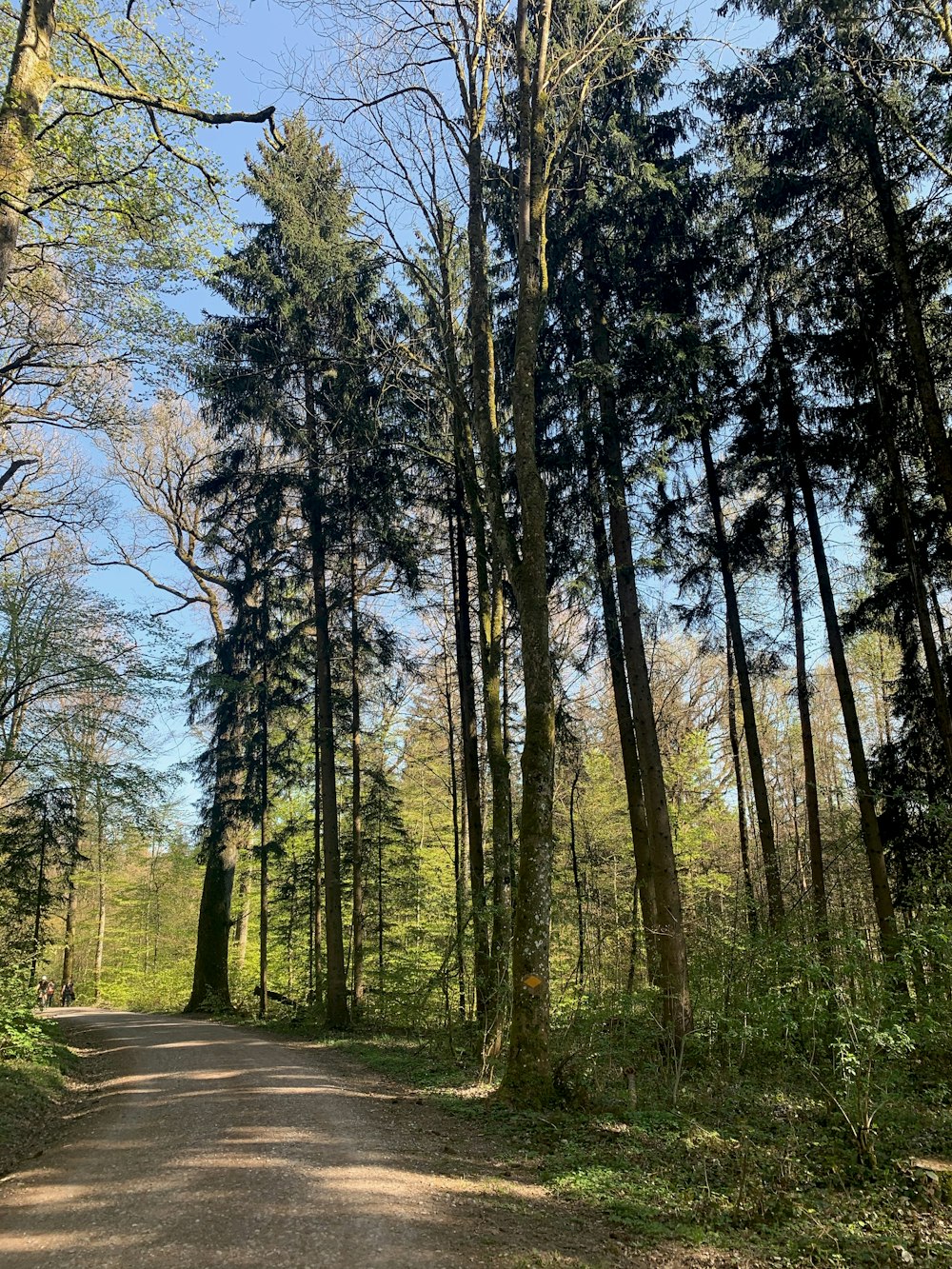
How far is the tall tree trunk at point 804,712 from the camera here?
10742 mm

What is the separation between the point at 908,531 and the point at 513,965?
7807mm

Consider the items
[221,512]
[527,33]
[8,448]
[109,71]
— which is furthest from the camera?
[221,512]

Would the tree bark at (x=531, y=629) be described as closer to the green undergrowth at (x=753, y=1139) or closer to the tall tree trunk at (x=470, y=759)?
the green undergrowth at (x=753, y=1139)

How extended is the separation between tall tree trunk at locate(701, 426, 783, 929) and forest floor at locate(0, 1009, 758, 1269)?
569cm

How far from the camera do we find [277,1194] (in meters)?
4.69

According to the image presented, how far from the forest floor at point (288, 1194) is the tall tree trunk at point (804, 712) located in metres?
5.97

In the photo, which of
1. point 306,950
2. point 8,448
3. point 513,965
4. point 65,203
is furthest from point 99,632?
point 306,950

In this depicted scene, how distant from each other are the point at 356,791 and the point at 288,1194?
1064 centimetres

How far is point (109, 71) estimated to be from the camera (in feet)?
27.0

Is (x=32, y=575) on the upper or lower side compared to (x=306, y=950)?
upper

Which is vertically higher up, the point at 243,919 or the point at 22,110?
the point at 22,110

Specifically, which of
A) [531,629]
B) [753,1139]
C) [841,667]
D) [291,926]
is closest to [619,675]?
[841,667]

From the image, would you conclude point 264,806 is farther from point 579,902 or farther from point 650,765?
point 650,765

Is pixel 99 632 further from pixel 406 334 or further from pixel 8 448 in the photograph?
pixel 406 334
